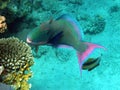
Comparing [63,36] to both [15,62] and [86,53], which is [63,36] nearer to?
[86,53]

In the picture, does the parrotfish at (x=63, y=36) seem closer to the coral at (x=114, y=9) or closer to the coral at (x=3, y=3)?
the coral at (x=3, y=3)

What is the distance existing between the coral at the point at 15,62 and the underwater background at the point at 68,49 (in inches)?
25.5

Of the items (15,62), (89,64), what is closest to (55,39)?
(89,64)

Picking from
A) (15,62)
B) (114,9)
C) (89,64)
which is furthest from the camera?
(114,9)

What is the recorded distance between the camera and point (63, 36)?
7.27ft

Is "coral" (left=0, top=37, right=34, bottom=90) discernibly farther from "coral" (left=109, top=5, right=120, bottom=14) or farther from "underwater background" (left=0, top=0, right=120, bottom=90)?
"coral" (left=109, top=5, right=120, bottom=14)

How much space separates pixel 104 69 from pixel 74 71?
0.54m

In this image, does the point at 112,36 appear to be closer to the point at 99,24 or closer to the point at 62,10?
the point at 99,24

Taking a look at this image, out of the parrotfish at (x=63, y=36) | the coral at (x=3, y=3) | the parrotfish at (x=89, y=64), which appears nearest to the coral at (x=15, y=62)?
the parrotfish at (x=89, y=64)

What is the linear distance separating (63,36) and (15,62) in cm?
172

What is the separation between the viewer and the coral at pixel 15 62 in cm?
376

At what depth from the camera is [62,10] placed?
595 cm

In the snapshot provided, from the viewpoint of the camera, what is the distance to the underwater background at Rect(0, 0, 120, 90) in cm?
461

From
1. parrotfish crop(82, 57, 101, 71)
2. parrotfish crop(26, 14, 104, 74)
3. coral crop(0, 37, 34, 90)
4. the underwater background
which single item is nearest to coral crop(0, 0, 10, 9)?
the underwater background
